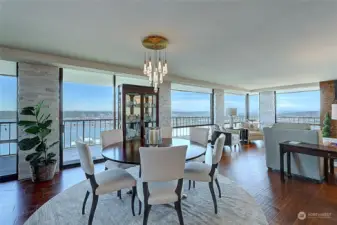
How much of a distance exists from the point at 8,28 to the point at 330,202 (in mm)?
4717

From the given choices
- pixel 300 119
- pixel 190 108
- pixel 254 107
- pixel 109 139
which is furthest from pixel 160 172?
pixel 300 119

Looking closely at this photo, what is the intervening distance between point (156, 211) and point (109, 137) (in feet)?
4.84

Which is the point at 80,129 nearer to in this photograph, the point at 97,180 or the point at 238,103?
the point at 97,180

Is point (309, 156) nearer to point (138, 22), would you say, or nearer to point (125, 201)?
point (125, 201)

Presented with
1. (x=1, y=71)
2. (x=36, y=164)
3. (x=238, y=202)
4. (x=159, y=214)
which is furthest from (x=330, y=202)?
(x=1, y=71)

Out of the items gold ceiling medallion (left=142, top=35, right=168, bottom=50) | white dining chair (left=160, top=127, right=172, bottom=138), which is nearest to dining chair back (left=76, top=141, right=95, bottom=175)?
gold ceiling medallion (left=142, top=35, right=168, bottom=50)

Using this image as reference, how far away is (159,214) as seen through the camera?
2.22 meters

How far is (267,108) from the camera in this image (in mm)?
8547

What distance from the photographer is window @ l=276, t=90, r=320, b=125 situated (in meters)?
7.94

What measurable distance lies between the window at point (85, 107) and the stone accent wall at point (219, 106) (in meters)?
4.19

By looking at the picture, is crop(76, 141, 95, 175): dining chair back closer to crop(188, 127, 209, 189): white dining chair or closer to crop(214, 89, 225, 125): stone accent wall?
crop(188, 127, 209, 189): white dining chair

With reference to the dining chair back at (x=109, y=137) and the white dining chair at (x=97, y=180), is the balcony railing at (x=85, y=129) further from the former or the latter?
the white dining chair at (x=97, y=180)

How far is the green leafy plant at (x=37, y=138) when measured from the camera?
310 cm

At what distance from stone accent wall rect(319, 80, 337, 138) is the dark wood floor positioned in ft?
13.7
